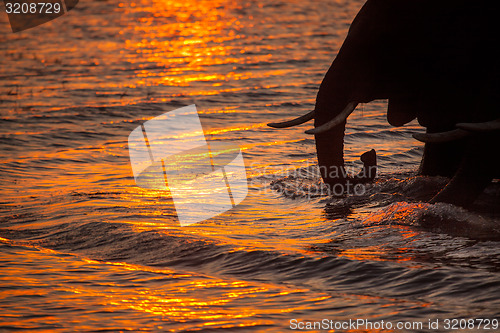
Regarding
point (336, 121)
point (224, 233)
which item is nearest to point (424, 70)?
point (336, 121)

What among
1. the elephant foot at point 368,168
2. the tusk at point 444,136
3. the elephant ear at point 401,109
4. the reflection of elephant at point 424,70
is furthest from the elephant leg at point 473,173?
the elephant foot at point 368,168

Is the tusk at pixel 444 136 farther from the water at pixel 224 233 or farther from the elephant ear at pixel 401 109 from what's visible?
the elephant ear at pixel 401 109

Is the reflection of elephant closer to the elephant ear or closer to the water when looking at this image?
the elephant ear

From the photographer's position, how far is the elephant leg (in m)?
7.44

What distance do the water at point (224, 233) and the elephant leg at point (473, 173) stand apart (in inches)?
5.3

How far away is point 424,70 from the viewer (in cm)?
793

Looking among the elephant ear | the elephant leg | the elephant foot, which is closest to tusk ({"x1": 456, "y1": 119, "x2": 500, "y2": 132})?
the elephant leg

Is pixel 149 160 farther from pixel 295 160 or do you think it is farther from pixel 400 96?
pixel 400 96

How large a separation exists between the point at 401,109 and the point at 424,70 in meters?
0.48

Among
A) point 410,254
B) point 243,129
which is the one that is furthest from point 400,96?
point 243,129

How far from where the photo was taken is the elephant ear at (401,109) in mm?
8164

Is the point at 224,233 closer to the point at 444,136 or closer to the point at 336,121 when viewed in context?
the point at 336,121

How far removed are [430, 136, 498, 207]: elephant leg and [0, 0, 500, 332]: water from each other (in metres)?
0.13

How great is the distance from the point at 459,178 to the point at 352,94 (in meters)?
1.21
